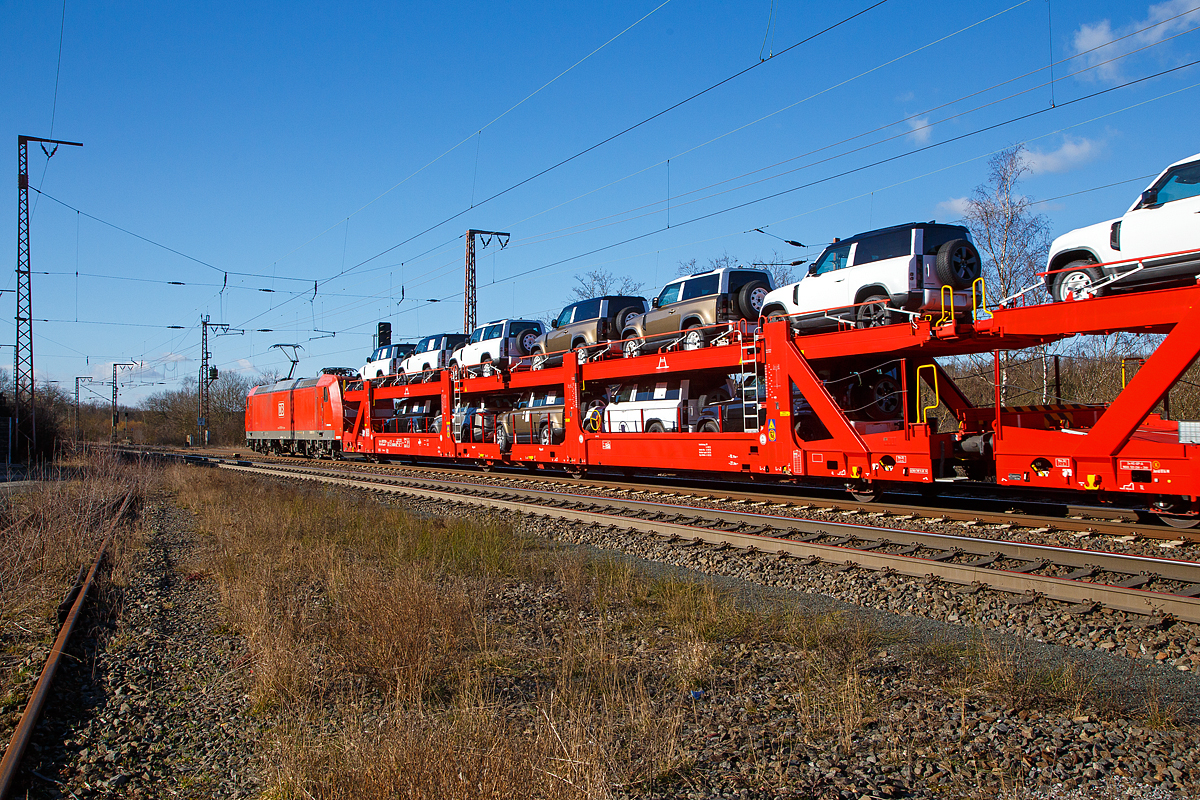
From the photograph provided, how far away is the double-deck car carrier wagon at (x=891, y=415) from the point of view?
8.45m

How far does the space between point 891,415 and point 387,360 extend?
21345 mm

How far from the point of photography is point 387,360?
97.5ft

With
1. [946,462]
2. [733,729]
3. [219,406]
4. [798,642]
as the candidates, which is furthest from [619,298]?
[219,406]

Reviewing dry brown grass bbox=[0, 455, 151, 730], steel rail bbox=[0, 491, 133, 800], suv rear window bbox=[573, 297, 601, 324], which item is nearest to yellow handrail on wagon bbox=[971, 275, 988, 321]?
suv rear window bbox=[573, 297, 601, 324]

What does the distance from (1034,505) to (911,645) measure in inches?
271

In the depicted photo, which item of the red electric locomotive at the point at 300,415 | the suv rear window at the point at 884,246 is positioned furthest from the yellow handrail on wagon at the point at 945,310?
the red electric locomotive at the point at 300,415

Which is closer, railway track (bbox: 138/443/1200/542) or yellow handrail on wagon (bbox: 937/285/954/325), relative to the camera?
railway track (bbox: 138/443/1200/542)

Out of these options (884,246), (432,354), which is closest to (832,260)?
(884,246)

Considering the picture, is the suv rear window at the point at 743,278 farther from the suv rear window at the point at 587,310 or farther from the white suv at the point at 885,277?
the suv rear window at the point at 587,310

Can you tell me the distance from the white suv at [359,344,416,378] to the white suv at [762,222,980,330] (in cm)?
1945

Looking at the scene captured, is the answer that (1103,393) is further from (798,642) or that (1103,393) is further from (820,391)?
(798,642)

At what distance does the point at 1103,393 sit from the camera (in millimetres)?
20844

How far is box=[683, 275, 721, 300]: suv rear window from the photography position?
14.8 metres

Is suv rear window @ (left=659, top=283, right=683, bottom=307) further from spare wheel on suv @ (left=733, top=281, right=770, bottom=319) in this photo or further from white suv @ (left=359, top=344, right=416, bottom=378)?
white suv @ (left=359, top=344, right=416, bottom=378)
